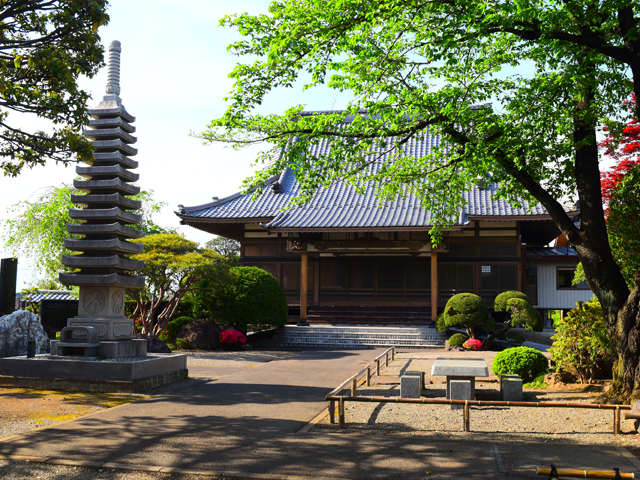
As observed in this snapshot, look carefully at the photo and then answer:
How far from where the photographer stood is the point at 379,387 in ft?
33.3

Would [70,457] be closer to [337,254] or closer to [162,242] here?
[162,242]

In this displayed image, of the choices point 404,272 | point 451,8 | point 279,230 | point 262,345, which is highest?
point 451,8

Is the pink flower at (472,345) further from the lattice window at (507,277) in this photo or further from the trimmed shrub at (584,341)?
the trimmed shrub at (584,341)

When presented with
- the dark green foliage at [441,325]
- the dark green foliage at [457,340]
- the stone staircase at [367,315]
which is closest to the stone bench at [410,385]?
the dark green foliage at [457,340]

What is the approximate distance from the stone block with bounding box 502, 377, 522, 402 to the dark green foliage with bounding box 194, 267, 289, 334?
36.7 feet

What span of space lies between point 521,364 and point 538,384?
0.48 m

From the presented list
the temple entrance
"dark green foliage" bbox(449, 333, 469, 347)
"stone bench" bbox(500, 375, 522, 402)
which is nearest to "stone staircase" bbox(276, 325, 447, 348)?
"dark green foliage" bbox(449, 333, 469, 347)

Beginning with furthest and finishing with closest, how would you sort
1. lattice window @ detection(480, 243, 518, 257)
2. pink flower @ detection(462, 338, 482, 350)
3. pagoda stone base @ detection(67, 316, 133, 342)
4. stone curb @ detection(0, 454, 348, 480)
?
lattice window @ detection(480, 243, 518, 257) → pink flower @ detection(462, 338, 482, 350) → pagoda stone base @ detection(67, 316, 133, 342) → stone curb @ detection(0, 454, 348, 480)

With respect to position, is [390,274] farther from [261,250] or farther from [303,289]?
[261,250]

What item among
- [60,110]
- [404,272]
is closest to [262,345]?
[404,272]

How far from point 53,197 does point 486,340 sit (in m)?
21.1

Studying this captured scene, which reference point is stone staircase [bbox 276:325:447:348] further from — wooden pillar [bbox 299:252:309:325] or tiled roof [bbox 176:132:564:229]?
tiled roof [bbox 176:132:564:229]

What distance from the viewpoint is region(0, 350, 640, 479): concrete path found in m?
4.98

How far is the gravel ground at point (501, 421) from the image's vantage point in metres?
6.36
